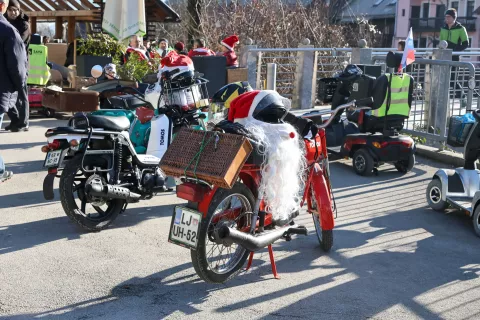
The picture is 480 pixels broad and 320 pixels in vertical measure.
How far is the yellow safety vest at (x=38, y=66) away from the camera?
46.5ft

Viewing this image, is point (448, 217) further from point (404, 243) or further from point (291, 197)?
point (291, 197)

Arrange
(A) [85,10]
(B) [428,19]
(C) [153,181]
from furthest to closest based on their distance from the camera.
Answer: (B) [428,19]
(A) [85,10]
(C) [153,181]

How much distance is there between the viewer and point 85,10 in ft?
72.6

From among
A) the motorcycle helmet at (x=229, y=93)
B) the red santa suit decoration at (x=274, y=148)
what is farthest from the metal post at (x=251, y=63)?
the red santa suit decoration at (x=274, y=148)

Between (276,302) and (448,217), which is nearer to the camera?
(276,302)

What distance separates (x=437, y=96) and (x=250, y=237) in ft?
21.8

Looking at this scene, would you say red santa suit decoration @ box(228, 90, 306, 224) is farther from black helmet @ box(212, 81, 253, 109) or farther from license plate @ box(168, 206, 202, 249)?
black helmet @ box(212, 81, 253, 109)

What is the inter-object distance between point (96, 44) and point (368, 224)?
1024cm

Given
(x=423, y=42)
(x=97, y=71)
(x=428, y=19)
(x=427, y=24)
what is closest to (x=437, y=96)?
(x=97, y=71)

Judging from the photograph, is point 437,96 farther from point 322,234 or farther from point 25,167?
point 25,167

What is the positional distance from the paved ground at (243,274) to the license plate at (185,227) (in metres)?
0.41

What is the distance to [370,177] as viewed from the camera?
9227 millimetres

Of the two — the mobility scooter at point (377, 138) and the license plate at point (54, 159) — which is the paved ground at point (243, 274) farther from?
the mobility scooter at point (377, 138)

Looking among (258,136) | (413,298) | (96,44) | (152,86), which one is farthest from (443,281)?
(96,44)
